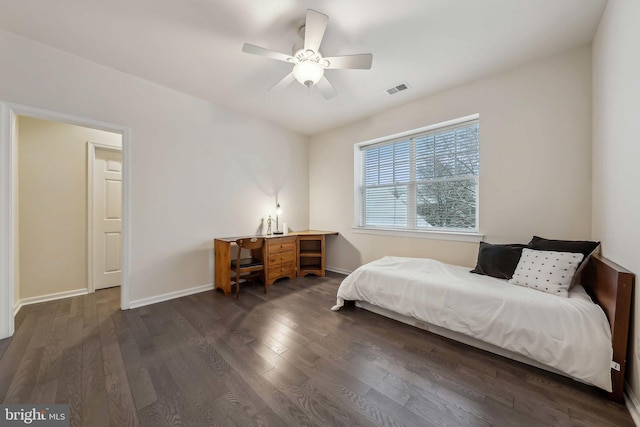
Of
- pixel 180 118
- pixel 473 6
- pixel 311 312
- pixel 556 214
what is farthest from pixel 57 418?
pixel 556 214

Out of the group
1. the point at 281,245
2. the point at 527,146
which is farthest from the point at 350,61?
the point at 281,245

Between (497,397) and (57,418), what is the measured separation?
2.57 meters

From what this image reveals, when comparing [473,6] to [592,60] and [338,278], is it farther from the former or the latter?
[338,278]

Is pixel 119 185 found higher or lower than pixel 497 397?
higher

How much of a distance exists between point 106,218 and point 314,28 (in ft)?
12.6

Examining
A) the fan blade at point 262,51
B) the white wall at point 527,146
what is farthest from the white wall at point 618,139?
the fan blade at point 262,51

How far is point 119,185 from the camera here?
3.61m

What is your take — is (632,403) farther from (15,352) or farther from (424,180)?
(15,352)

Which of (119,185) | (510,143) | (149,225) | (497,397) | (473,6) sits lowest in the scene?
(497,397)

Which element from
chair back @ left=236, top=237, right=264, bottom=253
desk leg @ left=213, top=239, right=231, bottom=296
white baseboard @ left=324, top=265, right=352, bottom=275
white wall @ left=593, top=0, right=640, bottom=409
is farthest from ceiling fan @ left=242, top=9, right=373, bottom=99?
white baseboard @ left=324, top=265, right=352, bottom=275

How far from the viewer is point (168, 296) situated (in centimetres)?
307

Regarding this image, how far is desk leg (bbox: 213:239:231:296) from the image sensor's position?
10.6 ft

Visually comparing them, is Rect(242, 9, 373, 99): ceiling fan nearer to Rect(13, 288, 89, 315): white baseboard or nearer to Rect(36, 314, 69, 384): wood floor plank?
Rect(36, 314, 69, 384): wood floor plank

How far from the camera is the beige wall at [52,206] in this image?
9.38 feet
